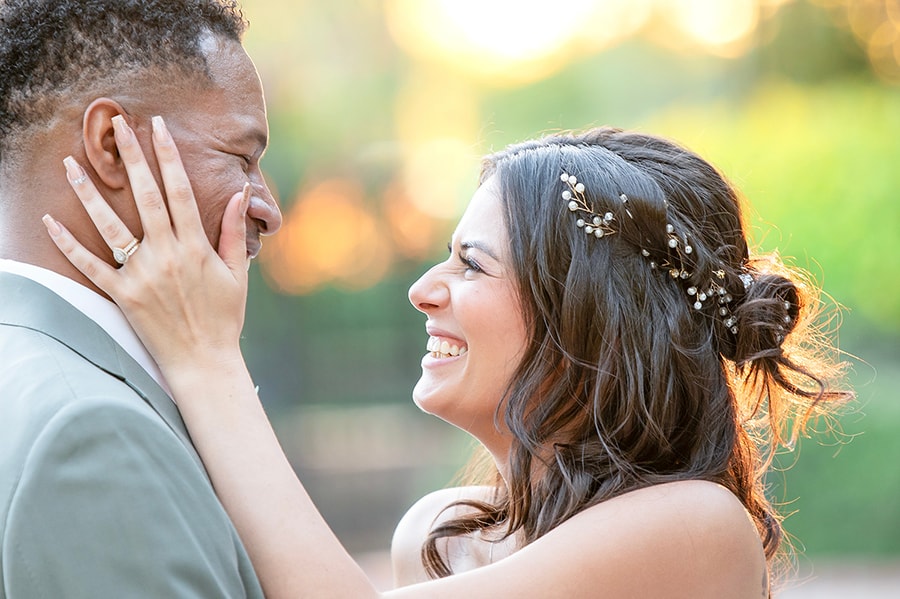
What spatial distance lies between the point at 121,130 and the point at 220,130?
0.21 meters

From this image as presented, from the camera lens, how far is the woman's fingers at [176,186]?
78.0 inches

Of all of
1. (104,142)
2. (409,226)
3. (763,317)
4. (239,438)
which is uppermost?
(104,142)

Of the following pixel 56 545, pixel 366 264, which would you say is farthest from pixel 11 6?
pixel 366 264

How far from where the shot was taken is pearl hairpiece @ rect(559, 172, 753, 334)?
2672mm

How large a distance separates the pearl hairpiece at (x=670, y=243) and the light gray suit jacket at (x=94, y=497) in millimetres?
1322

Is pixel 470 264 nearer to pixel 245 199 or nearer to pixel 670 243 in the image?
pixel 670 243

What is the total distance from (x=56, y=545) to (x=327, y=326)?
8.79 m

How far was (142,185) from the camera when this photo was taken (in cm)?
198

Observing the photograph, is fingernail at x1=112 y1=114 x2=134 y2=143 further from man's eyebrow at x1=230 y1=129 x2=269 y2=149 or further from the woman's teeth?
the woman's teeth

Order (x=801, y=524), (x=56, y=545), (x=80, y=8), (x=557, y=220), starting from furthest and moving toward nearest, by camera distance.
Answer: (x=801, y=524) → (x=557, y=220) → (x=80, y=8) → (x=56, y=545)

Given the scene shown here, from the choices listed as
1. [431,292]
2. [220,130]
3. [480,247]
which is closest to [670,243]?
[480,247]

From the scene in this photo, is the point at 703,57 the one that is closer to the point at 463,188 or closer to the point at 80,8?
the point at 463,188

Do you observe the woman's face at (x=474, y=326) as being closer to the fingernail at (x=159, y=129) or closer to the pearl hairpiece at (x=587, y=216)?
the pearl hairpiece at (x=587, y=216)

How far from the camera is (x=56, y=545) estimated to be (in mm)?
1513
